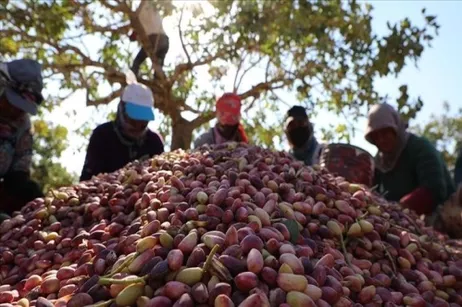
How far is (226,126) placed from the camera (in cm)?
420

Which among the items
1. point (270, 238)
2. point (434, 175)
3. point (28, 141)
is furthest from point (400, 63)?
point (270, 238)

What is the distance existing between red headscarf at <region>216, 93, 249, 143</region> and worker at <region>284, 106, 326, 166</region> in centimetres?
43

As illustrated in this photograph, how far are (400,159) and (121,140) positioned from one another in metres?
1.92

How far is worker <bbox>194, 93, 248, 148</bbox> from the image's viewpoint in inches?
164

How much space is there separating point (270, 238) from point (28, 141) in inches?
88.0

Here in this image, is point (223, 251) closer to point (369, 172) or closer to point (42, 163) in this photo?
point (369, 172)

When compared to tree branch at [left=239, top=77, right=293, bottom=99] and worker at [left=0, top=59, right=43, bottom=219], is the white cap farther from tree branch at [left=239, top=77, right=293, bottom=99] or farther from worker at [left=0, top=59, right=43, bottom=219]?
tree branch at [left=239, top=77, right=293, bottom=99]

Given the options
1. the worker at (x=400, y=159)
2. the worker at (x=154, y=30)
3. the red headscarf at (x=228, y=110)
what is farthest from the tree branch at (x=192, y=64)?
the worker at (x=400, y=159)

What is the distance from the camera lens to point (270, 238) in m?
1.58

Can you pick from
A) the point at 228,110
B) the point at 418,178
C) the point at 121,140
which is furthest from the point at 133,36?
the point at 418,178

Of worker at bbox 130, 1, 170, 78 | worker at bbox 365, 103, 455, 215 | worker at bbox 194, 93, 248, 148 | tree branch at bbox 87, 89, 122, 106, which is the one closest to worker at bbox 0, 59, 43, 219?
worker at bbox 194, 93, 248, 148

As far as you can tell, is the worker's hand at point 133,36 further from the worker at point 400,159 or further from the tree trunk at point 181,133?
the worker at point 400,159

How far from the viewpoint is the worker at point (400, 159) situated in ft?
11.6

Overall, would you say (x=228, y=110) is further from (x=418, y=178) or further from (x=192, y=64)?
(x=192, y=64)
